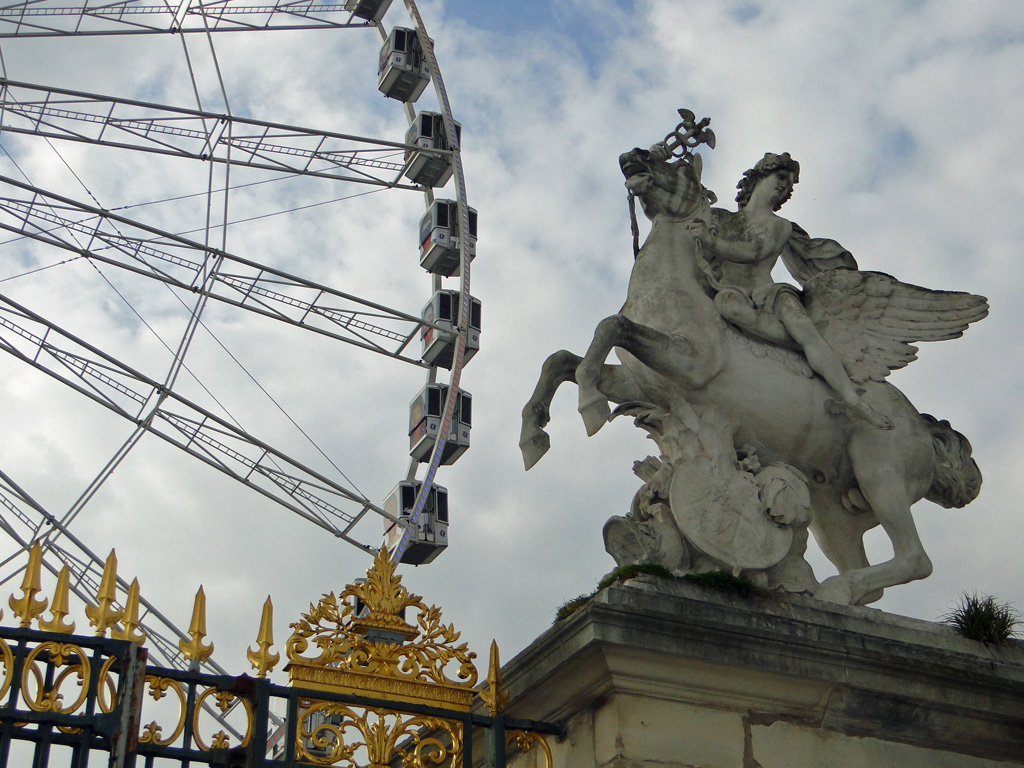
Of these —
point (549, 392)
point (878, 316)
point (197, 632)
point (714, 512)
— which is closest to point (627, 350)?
point (549, 392)

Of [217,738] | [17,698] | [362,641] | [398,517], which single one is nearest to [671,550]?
[362,641]

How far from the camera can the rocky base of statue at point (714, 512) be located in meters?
6.59

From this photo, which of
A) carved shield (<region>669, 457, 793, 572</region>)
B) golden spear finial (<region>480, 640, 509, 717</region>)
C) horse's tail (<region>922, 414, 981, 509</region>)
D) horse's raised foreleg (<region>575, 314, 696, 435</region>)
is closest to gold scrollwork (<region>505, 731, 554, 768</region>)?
golden spear finial (<region>480, 640, 509, 717</region>)

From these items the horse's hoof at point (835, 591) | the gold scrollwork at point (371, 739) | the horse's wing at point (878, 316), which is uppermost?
the horse's wing at point (878, 316)

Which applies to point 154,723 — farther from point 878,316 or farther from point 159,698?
point 878,316

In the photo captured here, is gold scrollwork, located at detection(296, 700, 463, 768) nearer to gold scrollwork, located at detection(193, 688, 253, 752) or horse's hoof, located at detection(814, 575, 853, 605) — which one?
gold scrollwork, located at detection(193, 688, 253, 752)

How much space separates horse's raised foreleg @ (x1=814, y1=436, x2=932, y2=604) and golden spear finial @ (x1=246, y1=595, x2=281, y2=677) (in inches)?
120

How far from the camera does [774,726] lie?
236 inches

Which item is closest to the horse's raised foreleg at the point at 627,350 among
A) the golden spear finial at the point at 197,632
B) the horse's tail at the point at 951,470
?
the horse's tail at the point at 951,470

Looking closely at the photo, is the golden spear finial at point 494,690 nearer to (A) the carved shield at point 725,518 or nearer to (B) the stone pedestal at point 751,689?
(B) the stone pedestal at point 751,689

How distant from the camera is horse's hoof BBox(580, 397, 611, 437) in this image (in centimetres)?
682

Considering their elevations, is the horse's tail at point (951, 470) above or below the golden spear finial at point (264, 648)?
above

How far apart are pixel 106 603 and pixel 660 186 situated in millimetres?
3982

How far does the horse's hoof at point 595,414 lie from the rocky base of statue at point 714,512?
15.0 inches
